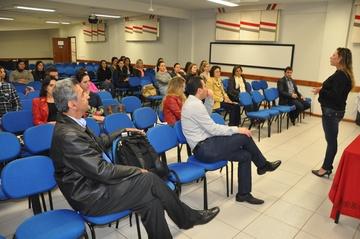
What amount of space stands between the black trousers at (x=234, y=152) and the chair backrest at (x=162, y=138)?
27cm

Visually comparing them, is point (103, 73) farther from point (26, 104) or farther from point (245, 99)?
point (245, 99)

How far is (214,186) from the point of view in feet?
10.8

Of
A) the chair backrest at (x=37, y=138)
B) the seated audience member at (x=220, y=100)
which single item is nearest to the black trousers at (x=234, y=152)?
the chair backrest at (x=37, y=138)

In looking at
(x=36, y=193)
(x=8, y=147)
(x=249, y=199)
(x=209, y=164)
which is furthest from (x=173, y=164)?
(x=8, y=147)

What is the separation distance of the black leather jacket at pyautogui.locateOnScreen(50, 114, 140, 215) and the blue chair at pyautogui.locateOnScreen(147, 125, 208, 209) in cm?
66

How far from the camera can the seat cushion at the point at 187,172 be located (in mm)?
2400

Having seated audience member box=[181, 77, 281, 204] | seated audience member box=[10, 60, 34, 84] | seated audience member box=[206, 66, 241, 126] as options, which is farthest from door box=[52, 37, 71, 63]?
seated audience member box=[181, 77, 281, 204]

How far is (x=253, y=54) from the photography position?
26.3 feet

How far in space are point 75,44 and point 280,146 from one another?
13058mm

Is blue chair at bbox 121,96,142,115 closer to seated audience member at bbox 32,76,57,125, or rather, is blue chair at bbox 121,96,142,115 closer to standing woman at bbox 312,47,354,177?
seated audience member at bbox 32,76,57,125

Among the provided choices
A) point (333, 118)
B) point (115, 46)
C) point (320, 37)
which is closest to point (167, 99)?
point (333, 118)

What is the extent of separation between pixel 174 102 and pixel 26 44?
15.9m

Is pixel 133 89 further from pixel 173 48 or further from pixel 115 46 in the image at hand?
pixel 115 46

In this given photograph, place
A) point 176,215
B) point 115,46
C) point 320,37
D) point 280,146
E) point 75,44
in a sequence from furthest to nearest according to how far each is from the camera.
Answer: point 75,44
point 115,46
point 320,37
point 280,146
point 176,215
